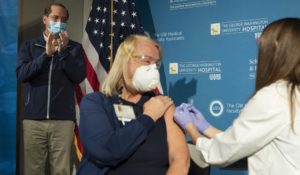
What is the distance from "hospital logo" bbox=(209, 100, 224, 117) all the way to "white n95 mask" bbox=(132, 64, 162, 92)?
73.2 inches

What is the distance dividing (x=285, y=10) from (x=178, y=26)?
1.11 meters

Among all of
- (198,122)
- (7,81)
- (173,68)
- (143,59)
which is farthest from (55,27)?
(198,122)

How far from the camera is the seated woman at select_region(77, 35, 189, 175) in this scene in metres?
1.73

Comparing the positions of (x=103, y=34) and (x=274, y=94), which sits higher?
(x=103, y=34)

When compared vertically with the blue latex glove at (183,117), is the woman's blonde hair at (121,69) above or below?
above

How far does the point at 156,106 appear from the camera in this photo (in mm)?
1889

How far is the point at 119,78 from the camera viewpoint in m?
2.08

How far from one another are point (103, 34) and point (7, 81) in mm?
1699

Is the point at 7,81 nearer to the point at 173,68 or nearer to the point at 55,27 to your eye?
the point at 55,27

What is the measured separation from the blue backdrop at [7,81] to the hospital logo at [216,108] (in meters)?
1.99

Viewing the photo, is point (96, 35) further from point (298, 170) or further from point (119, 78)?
point (298, 170)

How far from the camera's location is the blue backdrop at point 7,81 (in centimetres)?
247

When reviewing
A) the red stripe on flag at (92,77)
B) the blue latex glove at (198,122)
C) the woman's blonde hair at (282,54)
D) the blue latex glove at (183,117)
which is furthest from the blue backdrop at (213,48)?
the woman's blonde hair at (282,54)

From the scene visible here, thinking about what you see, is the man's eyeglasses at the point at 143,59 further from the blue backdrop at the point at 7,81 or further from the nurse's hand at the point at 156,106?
the blue backdrop at the point at 7,81
